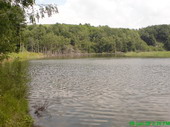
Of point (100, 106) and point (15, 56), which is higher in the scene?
point (15, 56)

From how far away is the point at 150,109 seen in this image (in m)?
21.8

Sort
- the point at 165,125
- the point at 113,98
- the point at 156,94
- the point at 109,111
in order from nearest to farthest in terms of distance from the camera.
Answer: the point at 165,125 → the point at 109,111 → the point at 113,98 → the point at 156,94

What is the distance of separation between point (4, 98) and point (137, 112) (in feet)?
37.4

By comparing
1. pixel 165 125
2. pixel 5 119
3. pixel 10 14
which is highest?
pixel 10 14

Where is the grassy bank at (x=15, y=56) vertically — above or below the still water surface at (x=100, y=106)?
above

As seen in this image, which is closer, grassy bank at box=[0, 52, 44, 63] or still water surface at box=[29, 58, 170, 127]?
still water surface at box=[29, 58, 170, 127]

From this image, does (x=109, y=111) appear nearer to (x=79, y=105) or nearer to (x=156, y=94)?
(x=79, y=105)

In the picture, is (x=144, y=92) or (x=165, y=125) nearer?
(x=165, y=125)

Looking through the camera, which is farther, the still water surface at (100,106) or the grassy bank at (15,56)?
the grassy bank at (15,56)

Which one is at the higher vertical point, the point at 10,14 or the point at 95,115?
the point at 10,14

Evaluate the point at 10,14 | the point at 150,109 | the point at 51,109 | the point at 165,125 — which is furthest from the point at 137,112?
the point at 10,14

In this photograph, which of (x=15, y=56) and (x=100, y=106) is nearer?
(x=100, y=106)

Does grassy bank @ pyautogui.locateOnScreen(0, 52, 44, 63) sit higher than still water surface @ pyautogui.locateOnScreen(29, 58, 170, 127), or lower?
higher

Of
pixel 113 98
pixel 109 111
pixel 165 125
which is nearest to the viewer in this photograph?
pixel 165 125
